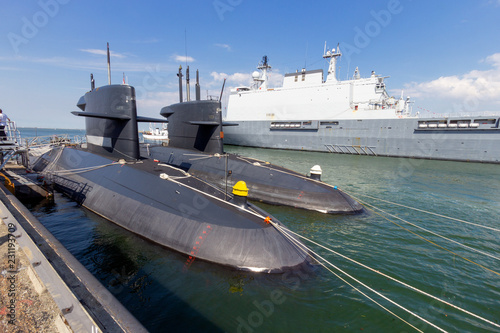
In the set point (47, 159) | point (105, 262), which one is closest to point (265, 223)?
point (105, 262)

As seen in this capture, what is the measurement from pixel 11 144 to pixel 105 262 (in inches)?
327

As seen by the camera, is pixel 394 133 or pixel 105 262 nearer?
pixel 105 262

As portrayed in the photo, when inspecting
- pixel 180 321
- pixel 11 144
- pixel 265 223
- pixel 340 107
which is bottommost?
pixel 180 321

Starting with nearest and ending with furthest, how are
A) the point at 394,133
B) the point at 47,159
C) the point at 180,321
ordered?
1. the point at 180,321
2. the point at 47,159
3. the point at 394,133

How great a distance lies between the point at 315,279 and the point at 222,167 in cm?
937

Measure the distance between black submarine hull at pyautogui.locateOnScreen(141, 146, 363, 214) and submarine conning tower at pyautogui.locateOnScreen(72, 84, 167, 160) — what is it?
14.3ft

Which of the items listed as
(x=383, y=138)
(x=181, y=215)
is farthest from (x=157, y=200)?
(x=383, y=138)

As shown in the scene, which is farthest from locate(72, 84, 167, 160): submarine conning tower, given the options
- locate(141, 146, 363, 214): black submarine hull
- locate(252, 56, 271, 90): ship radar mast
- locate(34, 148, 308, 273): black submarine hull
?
locate(252, 56, 271, 90): ship radar mast

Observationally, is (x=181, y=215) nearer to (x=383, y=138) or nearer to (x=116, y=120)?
(x=116, y=120)

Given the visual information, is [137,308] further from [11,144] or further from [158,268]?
[11,144]

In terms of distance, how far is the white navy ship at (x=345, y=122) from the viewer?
1168 inches

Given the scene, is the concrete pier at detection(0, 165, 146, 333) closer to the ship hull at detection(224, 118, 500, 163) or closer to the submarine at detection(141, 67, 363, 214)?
the submarine at detection(141, 67, 363, 214)

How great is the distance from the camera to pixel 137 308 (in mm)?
5105

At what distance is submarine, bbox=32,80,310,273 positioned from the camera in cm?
654
